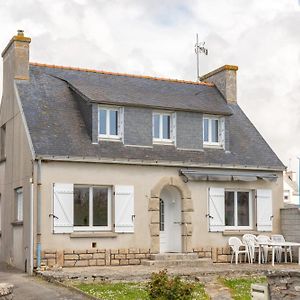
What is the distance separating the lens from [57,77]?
891 inches

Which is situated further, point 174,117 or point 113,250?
point 174,117

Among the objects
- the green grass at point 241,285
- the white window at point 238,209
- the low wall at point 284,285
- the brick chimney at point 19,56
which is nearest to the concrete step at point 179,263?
the white window at point 238,209

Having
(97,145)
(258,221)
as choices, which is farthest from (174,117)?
(258,221)


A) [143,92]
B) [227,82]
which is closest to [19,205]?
[143,92]

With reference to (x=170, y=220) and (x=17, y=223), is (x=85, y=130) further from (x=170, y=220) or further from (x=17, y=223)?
(x=170, y=220)

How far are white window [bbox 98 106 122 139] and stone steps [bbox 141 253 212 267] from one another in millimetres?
4241

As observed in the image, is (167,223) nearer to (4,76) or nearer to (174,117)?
(174,117)

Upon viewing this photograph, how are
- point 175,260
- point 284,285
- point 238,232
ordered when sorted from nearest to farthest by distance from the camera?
1. point 284,285
2. point 175,260
3. point 238,232

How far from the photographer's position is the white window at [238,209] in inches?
886

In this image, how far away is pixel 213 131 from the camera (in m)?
23.4

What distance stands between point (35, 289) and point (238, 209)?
919 cm

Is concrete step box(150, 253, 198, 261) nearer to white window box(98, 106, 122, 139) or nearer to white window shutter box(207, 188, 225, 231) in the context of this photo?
white window shutter box(207, 188, 225, 231)

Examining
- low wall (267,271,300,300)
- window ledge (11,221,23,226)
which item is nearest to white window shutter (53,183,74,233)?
window ledge (11,221,23,226)

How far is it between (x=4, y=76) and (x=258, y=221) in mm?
10516
